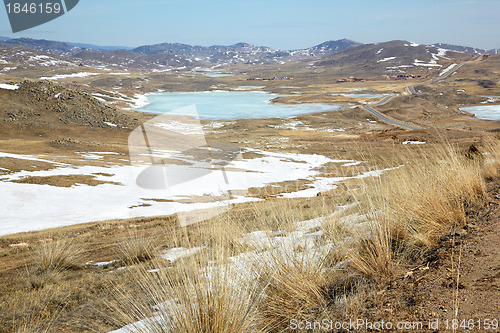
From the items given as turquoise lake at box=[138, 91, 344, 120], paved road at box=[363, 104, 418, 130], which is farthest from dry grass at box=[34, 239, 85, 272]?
turquoise lake at box=[138, 91, 344, 120]

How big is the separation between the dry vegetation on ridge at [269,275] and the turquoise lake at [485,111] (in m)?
71.5

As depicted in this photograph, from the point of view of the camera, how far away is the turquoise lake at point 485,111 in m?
62.6

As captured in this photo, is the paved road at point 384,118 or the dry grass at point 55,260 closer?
the dry grass at point 55,260

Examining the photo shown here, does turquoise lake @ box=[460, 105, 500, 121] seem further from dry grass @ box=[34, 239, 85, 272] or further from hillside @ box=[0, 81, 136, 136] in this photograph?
dry grass @ box=[34, 239, 85, 272]

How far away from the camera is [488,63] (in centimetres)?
14550

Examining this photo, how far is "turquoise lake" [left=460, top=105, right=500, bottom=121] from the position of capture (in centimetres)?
6262

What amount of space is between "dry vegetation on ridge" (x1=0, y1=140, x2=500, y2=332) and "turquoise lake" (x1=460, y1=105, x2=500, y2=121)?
71.5 m

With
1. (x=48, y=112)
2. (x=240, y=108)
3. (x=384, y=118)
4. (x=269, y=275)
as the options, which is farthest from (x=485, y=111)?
(x=269, y=275)

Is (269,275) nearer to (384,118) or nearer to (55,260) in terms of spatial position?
(55,260)

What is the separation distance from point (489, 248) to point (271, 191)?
16.7m

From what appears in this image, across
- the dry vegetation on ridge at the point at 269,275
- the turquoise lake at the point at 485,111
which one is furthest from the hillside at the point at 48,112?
the turquoise lake at the point at 485,111

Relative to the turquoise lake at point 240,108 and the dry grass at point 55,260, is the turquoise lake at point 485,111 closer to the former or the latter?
the turquoise lake at point 240,108

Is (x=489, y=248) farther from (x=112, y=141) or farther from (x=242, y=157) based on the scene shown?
(x=112, y=141)

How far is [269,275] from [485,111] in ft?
278
